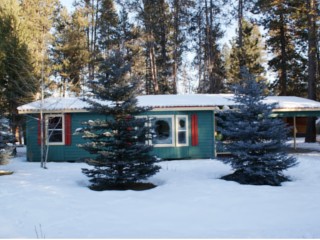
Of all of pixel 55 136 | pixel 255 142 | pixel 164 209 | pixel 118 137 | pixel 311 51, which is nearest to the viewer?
pixel 164 209

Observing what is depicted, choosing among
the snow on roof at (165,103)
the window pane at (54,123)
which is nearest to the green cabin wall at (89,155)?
the snow on roof at (165,103)

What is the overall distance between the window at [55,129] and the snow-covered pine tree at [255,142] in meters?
8.04

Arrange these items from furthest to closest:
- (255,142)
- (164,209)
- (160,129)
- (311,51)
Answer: (311,51) → (160,129) → (255,142) → (164,209)

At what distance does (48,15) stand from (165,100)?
1348cm

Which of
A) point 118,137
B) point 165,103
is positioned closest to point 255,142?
point 118,137

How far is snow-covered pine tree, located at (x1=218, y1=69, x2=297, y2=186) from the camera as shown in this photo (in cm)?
973

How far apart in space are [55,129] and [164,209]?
9.65m

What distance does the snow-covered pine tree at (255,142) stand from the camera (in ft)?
31.9

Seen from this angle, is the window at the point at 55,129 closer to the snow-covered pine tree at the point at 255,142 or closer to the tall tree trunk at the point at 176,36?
the snow-covered pine tree at the point at 255,142

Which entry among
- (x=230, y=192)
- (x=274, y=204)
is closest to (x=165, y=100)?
(x=230, y=192)

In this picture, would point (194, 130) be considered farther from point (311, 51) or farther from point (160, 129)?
Answer: point (311, 51)

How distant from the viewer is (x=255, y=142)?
32.8 feet

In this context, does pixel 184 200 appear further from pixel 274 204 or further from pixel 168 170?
pixel 168 170

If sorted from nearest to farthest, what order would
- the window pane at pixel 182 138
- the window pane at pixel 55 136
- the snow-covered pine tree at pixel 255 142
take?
the snow-covered pine tree at pixel 255 142 < the window pane at pixel 55 136 < the window pane at pixel 182 138
